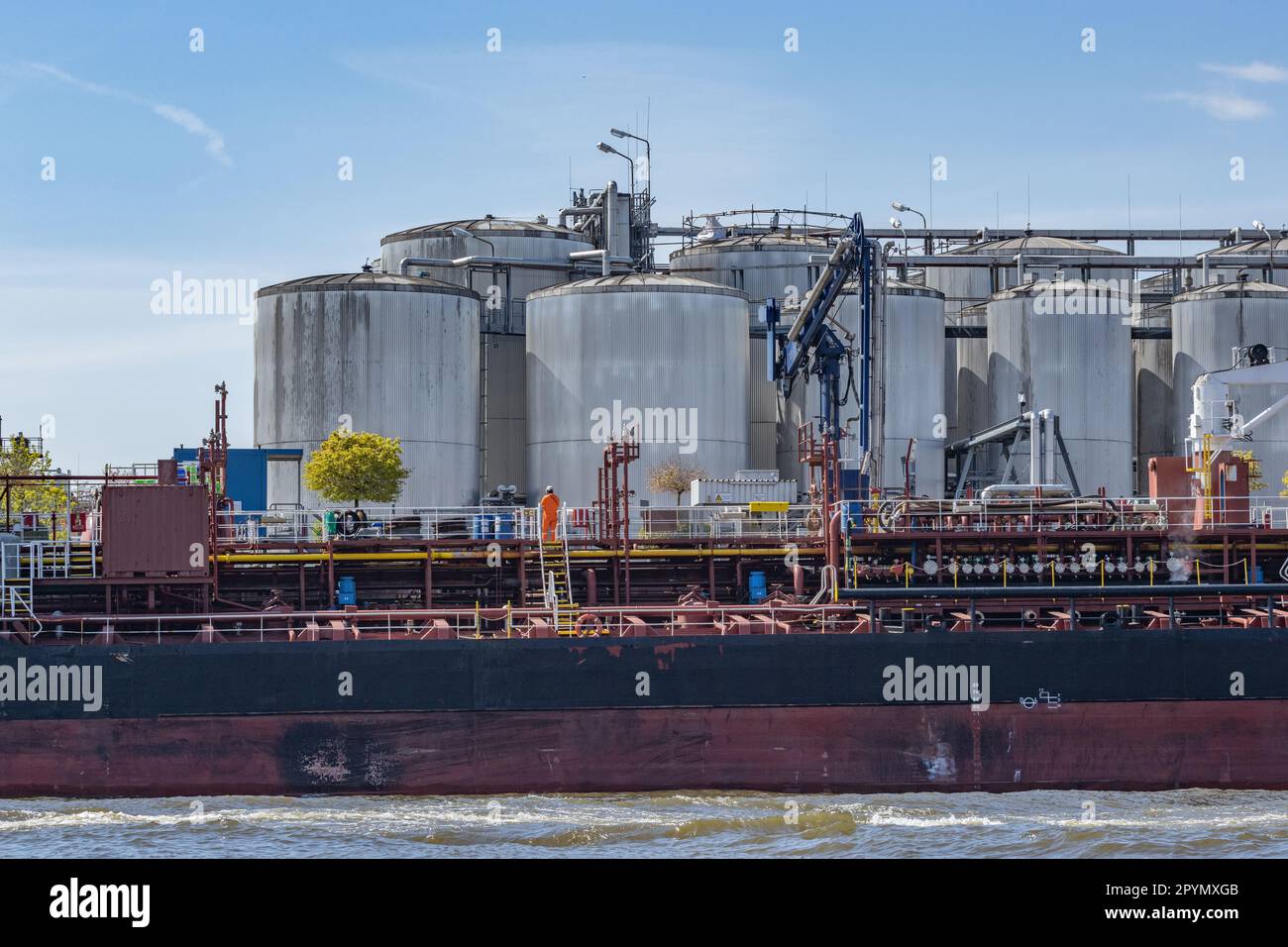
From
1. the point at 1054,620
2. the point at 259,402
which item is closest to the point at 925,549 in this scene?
the point at 1054,620

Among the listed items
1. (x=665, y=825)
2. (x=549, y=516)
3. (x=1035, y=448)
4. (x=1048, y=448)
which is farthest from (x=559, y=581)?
(x=1048, y=448)

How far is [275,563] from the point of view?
140 feet

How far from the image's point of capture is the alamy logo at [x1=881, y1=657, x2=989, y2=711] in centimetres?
3759

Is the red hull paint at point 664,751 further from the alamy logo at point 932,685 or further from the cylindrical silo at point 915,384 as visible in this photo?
the cylindrical silo at point 915,384

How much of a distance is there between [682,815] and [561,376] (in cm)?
3988

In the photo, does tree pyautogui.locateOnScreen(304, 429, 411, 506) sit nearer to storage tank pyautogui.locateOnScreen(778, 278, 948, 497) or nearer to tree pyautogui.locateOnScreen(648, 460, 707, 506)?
tree pyautogui.locateOnScreen(648, 460, 707, 506)

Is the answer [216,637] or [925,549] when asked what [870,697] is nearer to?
[925,549]

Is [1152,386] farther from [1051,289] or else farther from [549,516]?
[549,516]

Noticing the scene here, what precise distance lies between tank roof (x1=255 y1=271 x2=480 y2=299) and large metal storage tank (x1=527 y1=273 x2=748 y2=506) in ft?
18.6

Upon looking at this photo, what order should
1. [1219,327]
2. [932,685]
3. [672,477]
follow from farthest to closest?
1. [1219,327]
2. [672,477]
3. [932,685]

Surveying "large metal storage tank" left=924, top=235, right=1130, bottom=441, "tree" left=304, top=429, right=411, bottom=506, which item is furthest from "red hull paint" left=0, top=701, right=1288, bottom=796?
"large metal storage tank" left=924, top=235, right=1130, bottom=441

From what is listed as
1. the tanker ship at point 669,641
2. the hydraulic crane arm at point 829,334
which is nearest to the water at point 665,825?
the tanker ship at point 669,641

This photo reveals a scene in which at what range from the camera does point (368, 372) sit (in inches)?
2768

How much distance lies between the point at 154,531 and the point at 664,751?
13542mm
